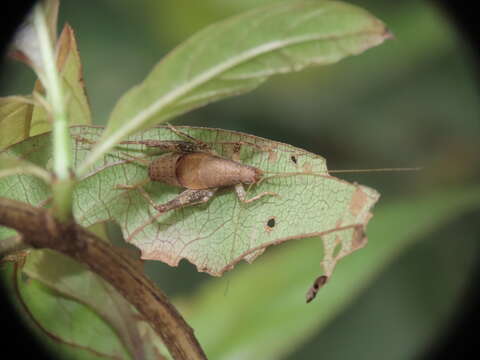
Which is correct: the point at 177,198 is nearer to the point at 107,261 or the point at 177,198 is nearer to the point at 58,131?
the point at 107,261

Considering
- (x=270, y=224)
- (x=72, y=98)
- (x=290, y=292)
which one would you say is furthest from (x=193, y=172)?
(x=290, y=292)

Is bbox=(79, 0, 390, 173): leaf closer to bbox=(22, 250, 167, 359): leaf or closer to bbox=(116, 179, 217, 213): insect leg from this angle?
bbox=(116, 179, 217, 213): insect leg

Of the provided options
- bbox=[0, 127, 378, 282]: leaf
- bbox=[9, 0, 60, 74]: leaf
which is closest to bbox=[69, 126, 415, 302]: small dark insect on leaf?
bbox=[0, 127, 378, 282]: leaf

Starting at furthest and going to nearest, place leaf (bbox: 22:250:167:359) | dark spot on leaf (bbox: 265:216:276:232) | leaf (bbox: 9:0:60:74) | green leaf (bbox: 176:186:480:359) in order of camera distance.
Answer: green leaf (bbox: 176:186:480:359)
leaf (bbox: 22:250:167:359)
dark spot on leaf (bbox: 265:216:276:232)
leaf (bbox: 9:0:60:74)

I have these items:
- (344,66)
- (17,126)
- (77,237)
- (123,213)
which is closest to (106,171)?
(123,213)

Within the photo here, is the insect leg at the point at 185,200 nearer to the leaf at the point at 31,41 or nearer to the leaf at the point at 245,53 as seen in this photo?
the leaf at the point at 245,53

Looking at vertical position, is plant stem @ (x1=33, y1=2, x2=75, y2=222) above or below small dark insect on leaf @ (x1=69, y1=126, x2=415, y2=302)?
above

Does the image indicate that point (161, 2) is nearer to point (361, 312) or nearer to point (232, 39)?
point (361, 312)
